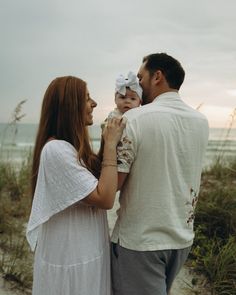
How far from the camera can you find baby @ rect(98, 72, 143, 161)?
2365mm

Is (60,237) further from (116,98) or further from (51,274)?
(116,98)

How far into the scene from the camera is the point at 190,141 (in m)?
2.15

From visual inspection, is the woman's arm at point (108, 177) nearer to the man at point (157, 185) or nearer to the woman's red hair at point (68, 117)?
the man at point (157, 185)

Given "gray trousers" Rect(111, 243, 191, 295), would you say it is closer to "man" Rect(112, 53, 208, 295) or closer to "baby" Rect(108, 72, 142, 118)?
"man" Rect(112, 53, 208, 295)

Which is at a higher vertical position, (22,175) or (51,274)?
(51,274)

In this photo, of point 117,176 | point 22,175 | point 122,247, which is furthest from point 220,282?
point 22,175

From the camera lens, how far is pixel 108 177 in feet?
6.55

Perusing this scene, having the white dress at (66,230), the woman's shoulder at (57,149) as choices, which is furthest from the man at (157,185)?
the woman's shoulder at (57,149)

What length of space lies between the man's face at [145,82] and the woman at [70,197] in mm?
336

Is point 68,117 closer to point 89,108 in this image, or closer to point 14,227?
point 89,108

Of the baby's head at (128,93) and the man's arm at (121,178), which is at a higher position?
the baby's head at (128,93)

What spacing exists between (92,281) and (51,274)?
0.21 m

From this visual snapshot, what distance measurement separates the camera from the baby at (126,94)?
7.76ft

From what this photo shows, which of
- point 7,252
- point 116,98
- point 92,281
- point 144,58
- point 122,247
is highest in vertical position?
point 144,58
